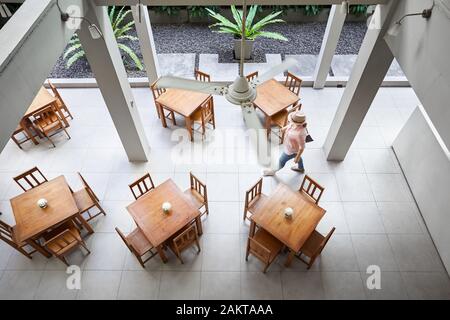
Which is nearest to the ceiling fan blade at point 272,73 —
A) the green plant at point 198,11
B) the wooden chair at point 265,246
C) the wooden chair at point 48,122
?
the wooden chair at point 265,246

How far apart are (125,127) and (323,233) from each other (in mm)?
3580

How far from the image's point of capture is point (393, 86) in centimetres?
702

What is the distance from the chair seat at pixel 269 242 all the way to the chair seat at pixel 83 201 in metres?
2.51

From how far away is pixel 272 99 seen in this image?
600 centimetres

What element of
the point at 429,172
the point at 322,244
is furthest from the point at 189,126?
the point at 429,172

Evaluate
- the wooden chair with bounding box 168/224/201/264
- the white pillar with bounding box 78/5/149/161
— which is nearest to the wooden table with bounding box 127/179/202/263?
the wooden chair with bounding box 168/224/201/264

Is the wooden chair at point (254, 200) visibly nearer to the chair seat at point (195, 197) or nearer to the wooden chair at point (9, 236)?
the chair seat at point (195, 197)

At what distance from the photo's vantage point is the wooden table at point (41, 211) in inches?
165

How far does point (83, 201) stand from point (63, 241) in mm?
666

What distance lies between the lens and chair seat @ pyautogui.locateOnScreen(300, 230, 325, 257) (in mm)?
4283

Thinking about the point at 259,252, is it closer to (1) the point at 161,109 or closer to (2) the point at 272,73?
(2) the point at 272,73

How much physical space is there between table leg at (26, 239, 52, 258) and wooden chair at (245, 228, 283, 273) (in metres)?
2.91
